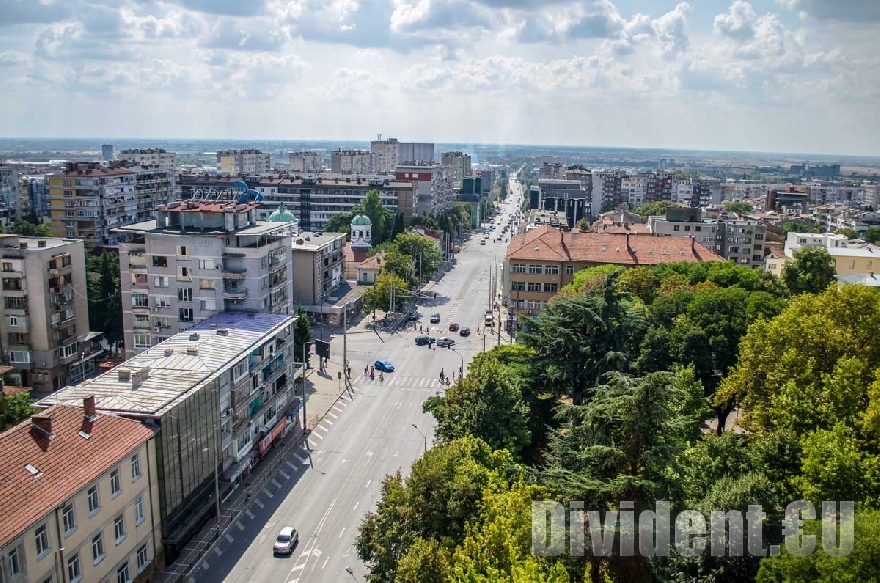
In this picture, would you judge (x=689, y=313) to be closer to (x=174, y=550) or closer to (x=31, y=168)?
(x=174, y=550)

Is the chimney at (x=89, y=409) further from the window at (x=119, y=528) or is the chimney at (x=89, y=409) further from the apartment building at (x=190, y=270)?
the apartment building at (x=190, y=270)

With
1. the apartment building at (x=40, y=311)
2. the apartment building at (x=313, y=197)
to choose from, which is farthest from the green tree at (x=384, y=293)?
the apartment building at (x=313, y=197)

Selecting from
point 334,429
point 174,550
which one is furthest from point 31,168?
point 174,550

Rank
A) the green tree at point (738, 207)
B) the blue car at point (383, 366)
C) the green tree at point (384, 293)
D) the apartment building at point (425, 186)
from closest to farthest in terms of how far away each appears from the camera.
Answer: the blue car at point (383, 366) → the green tree at point (384, 293) → the apartment building at point (425, 186) → the green tree at point (738, 207)

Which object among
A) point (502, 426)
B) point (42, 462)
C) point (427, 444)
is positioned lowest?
point (427, 444)

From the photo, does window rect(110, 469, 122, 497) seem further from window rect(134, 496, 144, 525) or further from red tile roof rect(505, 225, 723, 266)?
red tile roof rect(505, 225, 723, 266)
